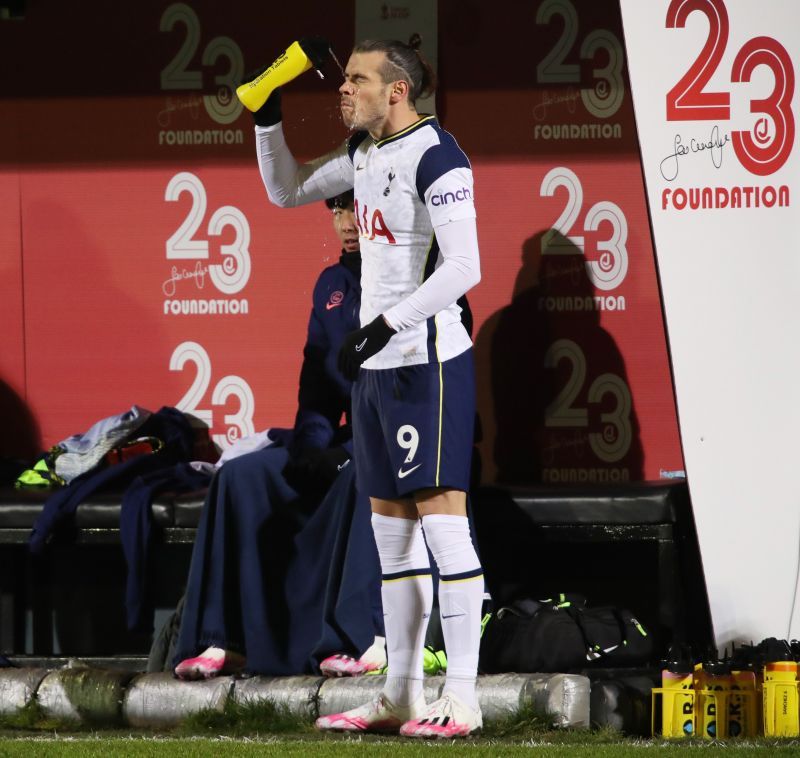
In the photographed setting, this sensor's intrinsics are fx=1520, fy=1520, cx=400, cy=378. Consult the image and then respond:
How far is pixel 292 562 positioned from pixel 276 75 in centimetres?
153

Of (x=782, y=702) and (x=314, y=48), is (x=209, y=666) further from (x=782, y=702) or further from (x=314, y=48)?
(x=314, y=48)

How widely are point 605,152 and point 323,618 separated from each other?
2153mm

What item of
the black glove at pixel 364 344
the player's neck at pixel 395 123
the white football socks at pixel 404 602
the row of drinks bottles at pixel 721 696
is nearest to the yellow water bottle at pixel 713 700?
the row of drinks bottles at pixel 721 696

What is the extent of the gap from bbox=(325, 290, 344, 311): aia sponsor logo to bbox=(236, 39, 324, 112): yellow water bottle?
108cm

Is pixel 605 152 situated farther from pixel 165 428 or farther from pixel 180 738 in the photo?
pixel 180 738

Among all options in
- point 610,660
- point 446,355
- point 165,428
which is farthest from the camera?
point 165,428

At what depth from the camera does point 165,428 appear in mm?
5477

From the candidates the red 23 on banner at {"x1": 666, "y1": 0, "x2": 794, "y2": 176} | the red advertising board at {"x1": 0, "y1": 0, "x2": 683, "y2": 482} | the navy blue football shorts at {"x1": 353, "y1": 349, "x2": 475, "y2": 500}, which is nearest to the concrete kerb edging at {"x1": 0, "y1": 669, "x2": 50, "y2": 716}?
the navy blue football shorts at {"x1": 353, "y1": 349, "x2": 475, "y2": 500}

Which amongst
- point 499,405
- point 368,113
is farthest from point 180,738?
point 499,405

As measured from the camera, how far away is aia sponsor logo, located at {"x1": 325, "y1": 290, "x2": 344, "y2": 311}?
495cm

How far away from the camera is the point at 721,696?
3836 millimetres

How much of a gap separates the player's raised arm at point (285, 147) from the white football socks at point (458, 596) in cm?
98

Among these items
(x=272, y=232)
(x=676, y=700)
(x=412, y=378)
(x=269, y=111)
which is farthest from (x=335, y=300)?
(x=676, y=700)

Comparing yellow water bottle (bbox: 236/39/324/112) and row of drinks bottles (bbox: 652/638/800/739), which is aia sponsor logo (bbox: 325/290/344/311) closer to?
yellow water bottle (bbox: 236/39/324/112)
